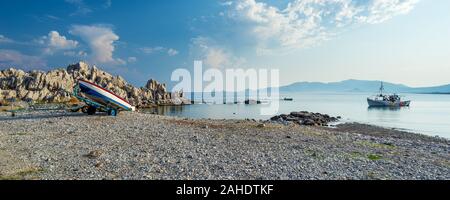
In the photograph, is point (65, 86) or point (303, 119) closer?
point (303, 119)

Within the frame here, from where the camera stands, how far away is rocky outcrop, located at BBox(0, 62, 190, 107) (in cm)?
9062

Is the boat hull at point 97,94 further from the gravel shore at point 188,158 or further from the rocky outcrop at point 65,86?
the rocky outcrop at point 65,86

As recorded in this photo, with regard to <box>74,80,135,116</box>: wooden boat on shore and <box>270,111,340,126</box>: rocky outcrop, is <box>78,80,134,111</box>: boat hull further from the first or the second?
<box>270,111,340,126</box>: rocky outcrop

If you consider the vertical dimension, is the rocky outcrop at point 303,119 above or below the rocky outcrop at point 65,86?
below

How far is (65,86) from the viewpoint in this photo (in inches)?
4139

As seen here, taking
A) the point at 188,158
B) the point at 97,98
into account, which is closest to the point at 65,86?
the point at 97,98

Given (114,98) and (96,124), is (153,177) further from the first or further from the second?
(114,98)

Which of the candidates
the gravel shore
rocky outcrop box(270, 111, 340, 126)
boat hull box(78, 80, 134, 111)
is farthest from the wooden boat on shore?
rocky outcrop box(270, 111, 340, 126)

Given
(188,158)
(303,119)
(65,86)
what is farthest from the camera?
(65,86)

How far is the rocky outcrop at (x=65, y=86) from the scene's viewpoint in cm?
9062

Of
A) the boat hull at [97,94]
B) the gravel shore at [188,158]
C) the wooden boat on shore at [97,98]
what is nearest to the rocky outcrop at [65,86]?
the wooden boat on shore at [97,98]

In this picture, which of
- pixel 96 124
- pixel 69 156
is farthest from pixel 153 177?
pixel 96 124

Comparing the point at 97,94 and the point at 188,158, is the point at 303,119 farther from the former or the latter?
the point at 188,158
